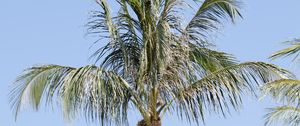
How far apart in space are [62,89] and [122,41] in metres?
1.54

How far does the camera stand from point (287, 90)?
390 inches

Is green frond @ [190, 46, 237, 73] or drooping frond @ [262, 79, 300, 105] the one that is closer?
drooping frond @ [262, 79, 300, 105]

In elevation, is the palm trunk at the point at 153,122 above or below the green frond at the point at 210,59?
below

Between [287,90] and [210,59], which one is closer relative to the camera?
[287,90]

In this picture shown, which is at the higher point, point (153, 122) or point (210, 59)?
point (210, 59)

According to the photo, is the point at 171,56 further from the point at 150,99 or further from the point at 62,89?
the point at 62,89

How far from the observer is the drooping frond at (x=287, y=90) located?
388 inches

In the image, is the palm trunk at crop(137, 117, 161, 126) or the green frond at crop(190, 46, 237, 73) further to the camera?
the green frond at crop(190, 46, 237, 73)

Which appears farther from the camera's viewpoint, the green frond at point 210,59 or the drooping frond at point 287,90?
the green frond at point 210,59

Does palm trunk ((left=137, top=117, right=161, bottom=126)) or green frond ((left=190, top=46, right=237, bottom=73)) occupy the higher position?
green frond ((left=190, top=46, right=237, bottom=73))

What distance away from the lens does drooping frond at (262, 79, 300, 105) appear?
32.3ft

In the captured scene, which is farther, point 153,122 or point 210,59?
point 210,59

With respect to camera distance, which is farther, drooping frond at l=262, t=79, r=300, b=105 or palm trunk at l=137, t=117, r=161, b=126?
palm trunk at l=137, t=117, r=161, b=126

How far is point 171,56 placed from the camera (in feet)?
39.4
